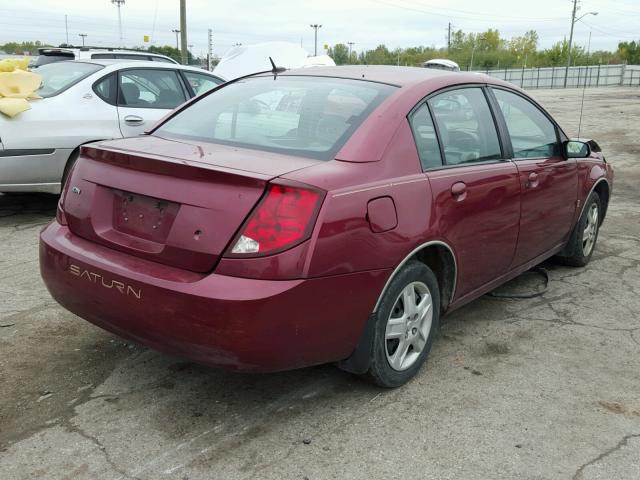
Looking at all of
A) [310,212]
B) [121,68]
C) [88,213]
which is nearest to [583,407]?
[310,212]

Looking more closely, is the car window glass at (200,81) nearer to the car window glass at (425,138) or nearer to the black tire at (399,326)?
the car window glass at (425,138)

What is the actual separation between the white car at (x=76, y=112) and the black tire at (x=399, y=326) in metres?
3.77

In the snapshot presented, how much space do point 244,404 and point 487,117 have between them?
2200 millimetres

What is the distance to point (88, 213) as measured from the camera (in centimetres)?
306

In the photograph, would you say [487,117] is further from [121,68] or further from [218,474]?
[121,68]

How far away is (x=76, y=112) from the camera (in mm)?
6512

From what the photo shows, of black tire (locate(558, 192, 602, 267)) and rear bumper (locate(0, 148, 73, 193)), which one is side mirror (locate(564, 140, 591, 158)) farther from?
rear bumper (locate(0, 148, 73, 193))

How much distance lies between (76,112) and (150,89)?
3.24 feet

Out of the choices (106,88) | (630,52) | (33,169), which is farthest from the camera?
(630,52)

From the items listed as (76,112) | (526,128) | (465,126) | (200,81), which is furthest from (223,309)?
(200,81)

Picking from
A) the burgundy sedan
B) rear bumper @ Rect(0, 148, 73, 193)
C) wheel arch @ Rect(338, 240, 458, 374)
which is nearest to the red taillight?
the burgundy sedan

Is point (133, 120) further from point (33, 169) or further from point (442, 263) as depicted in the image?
point (442, 263)

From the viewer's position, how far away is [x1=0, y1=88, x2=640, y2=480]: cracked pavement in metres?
2.65

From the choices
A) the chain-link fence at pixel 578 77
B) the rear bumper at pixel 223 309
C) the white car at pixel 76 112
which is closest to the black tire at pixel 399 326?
the rear bumper at pixel 223 309
